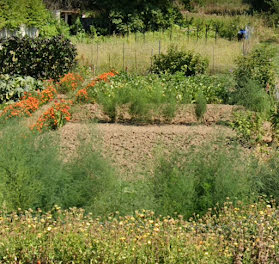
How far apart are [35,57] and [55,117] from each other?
14.2ft

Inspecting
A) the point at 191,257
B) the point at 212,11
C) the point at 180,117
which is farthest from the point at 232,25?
the point at 191,257

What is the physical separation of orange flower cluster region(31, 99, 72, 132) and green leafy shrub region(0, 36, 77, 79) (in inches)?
149

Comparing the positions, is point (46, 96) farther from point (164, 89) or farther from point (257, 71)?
point (257, 71)

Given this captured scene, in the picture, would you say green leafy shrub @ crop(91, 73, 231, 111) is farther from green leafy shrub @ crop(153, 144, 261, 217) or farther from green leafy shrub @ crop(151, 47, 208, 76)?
green leafy shrub @ crop(153, 144, 261, 217)

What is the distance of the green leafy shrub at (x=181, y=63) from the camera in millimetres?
12859

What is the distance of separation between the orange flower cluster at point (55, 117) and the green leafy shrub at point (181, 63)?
4.37 metres

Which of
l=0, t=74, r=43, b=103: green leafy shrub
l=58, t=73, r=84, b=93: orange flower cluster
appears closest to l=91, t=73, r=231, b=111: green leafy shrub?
l=58, t=73, r=84, b=93: orange flower cluster

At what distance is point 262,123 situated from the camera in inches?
343

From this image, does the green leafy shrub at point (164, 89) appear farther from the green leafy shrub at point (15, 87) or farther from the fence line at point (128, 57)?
the fence line at point (128, 57)

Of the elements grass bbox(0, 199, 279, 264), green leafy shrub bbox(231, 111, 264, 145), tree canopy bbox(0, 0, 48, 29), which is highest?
tree canopy bbox(0, 0, 48, 29)

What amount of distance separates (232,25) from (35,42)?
1166 cm

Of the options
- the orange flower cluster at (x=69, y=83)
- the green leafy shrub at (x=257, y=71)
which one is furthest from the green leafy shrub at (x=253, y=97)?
the orange flower cluster at (x=69, y=83)

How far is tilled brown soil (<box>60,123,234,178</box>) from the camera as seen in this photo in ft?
24.0

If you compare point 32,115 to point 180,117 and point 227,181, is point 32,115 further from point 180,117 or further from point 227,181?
point 227,181
